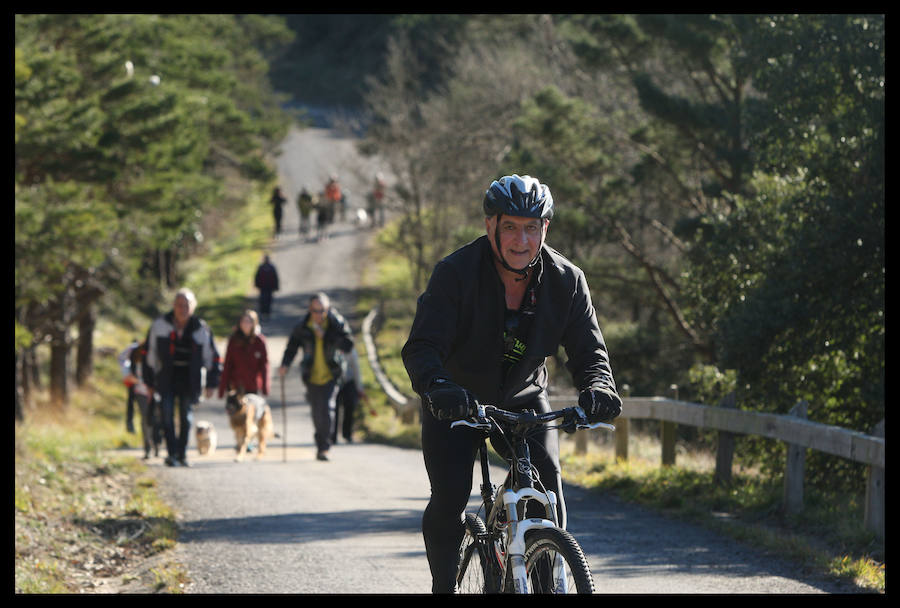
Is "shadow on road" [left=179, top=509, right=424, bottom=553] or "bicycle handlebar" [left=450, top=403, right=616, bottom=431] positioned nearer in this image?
"bicycle handlebar" [left=450, top=403, right=616, bottom=431]

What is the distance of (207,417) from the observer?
108 ft

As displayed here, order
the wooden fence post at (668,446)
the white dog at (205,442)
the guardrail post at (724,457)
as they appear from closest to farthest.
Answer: the guardrail post at (724,457) < the wooden fence post at (668,446) < the white dog at (205,442)

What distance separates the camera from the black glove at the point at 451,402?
430 centimetres

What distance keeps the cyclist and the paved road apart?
2.68m

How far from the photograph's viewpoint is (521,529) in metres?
4.41

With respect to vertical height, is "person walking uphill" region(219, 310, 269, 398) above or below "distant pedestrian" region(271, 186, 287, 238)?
below

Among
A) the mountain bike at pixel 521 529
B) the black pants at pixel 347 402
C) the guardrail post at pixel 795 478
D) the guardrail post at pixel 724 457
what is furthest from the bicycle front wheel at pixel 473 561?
the black pants at pixel 347 402

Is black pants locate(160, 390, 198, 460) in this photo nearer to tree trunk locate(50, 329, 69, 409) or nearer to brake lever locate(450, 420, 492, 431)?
brake lever locate(450, 420, 492, 431)

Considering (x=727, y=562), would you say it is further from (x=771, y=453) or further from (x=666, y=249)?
(x=666, y=249)

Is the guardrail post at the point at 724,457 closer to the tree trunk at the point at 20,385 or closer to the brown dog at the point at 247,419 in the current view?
the brown dog at the point at 247,419

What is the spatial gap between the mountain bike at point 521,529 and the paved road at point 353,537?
266 centimetres

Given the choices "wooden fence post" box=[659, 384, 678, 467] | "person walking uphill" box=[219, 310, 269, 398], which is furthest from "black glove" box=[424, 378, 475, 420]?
"person walking uphill" box=[219, 310, 269, 398]

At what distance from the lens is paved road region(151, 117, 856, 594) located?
7637mm
